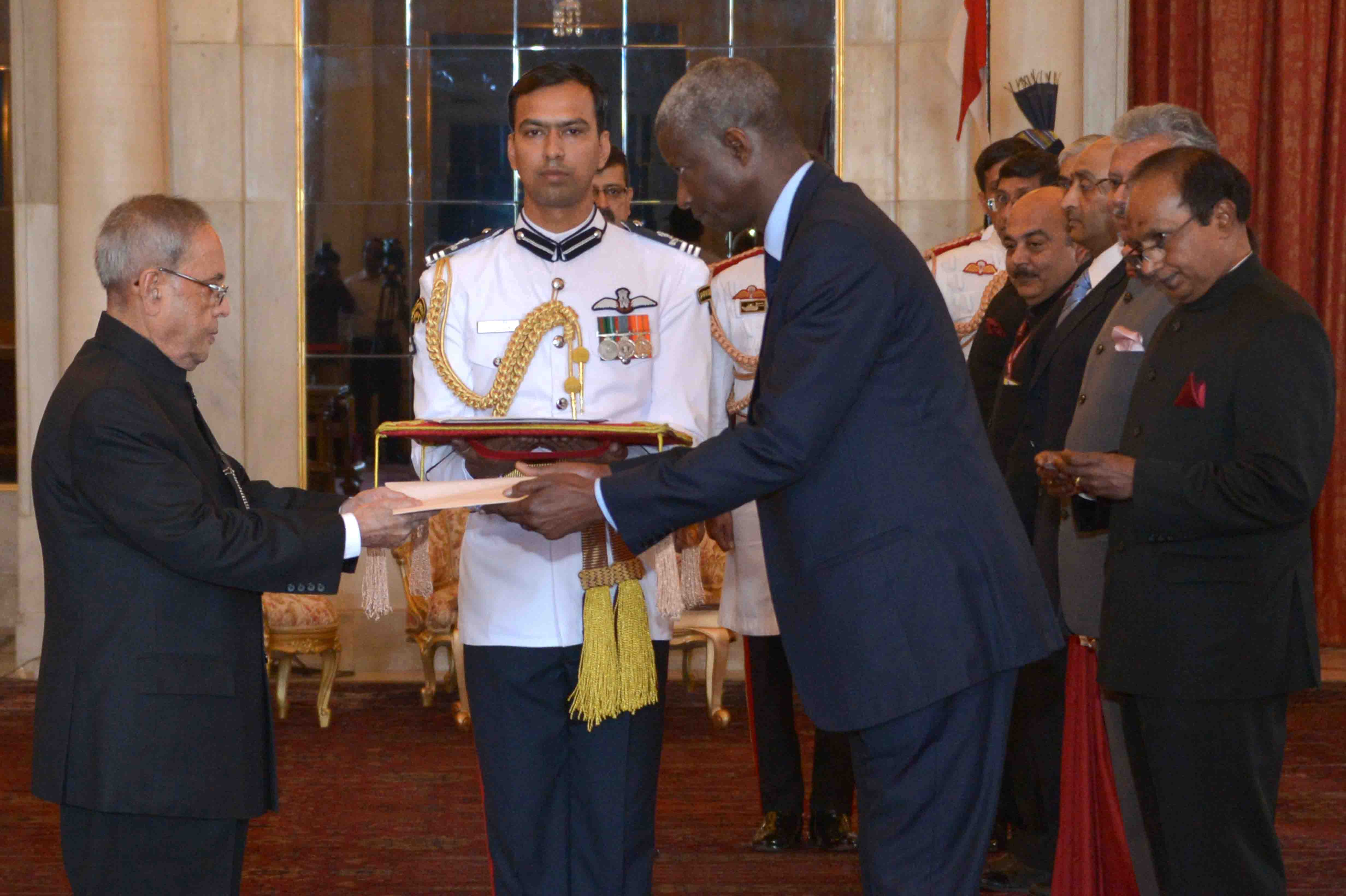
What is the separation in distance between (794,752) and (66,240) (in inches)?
170

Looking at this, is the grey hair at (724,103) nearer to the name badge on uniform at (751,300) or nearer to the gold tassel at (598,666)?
the gold tassel at (598,666)

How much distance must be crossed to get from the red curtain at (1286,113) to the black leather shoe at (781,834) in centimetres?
371

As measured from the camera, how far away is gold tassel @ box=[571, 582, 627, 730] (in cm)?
287

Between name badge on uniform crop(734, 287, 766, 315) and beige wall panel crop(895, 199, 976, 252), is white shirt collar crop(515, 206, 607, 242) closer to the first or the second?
name badge on uniform crop(734, 287, 766, 315)

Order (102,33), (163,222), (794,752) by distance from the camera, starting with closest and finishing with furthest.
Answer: (163,222) < (794,752) < (102,33)

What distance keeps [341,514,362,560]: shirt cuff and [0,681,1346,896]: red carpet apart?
5.39 feet

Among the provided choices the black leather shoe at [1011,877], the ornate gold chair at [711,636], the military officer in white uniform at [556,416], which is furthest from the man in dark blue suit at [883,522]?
the ornate gold chair at [711,636]

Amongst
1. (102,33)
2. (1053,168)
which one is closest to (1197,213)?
(1053,168)

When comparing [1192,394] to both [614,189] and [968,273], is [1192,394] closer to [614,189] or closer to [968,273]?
[968,273]

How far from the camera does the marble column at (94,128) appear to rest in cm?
662

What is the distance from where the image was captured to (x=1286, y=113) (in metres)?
6.82

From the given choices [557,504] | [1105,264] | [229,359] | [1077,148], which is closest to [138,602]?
[557,504]

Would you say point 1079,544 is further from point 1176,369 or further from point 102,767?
point 102,767

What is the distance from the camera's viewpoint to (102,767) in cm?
238
